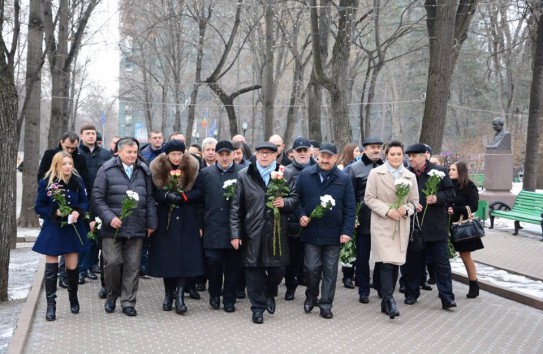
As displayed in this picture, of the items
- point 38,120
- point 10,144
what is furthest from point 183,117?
point 10,144

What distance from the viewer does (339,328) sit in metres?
8.07

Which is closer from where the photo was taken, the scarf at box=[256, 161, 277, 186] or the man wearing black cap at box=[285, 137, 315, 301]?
the scarf at box=[256, 161, 277, 186]

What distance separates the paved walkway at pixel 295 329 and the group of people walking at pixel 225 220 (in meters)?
0.22

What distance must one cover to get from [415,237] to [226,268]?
230 centimetres

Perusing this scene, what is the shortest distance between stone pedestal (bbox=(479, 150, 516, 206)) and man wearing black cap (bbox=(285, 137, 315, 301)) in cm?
1277

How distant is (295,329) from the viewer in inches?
314

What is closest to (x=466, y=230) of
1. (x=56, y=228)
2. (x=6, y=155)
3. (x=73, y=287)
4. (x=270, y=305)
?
(x=270, y=305)

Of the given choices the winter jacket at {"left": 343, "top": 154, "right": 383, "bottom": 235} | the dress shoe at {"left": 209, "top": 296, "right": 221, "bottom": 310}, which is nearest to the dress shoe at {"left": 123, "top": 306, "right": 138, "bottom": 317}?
the dress shoe at {"left": 209, "top": 296, "right": 221, "bottom": 310}

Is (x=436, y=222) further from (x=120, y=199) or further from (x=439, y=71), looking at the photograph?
(x=439, y=71)

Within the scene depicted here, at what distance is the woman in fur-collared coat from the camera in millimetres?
8570

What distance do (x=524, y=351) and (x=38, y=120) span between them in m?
14.0

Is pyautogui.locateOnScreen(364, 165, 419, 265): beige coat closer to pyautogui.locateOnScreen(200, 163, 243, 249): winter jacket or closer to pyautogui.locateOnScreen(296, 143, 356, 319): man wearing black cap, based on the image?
pyautogui.locateOnScreen(296, 143, 356, 319): man wearing black cap

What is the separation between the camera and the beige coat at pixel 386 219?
8.59 metres

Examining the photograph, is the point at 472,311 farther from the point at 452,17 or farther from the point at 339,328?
the point at 452,17
